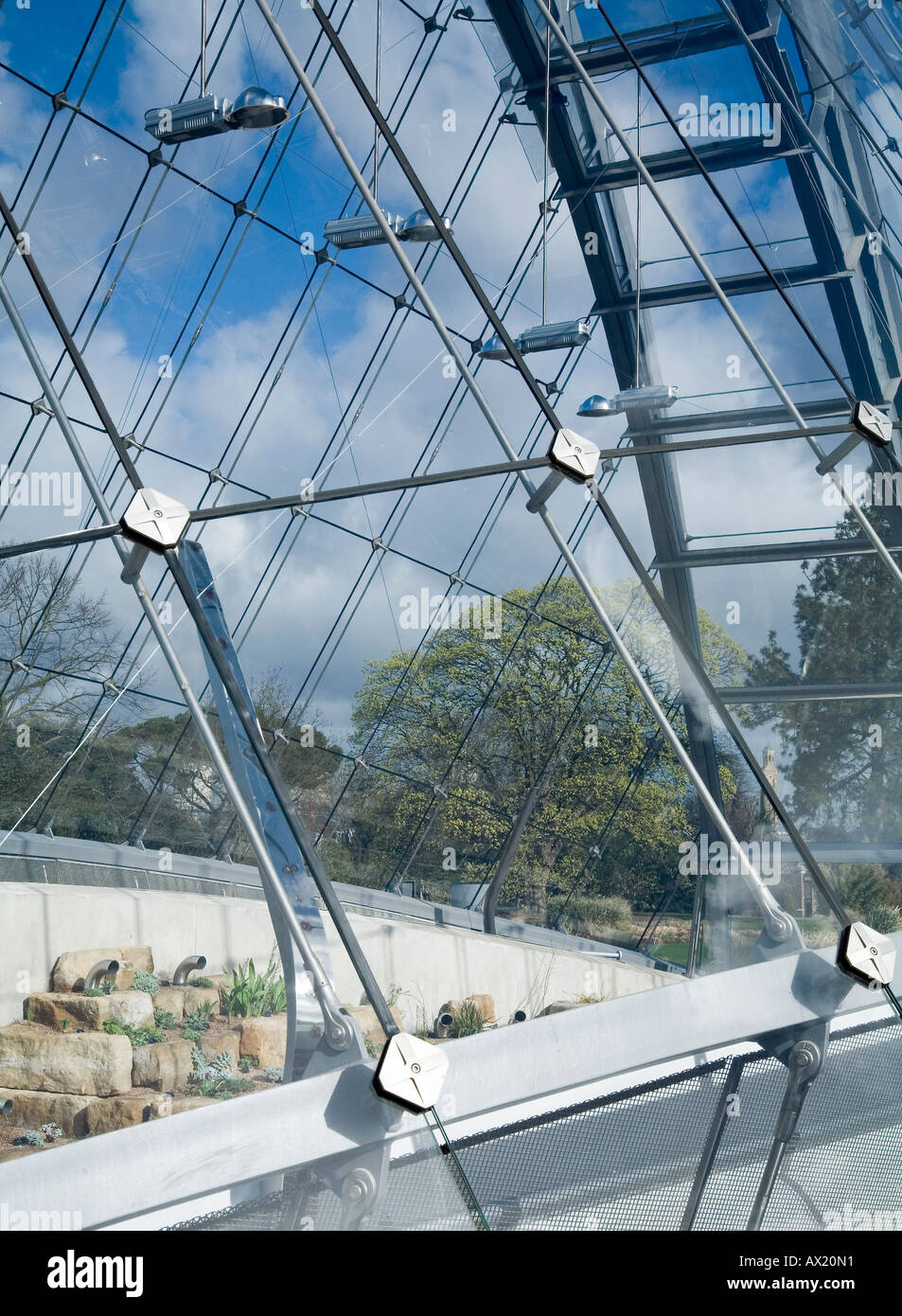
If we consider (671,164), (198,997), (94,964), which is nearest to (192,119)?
(671,164)

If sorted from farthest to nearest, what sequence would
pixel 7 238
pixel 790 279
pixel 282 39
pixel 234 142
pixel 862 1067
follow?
pixel 234 142 → pixel 7 238 → pixel 790 279 → pixel 282 39 → pixel 862 1067

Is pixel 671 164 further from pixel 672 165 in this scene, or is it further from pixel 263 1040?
pixel 263 1040

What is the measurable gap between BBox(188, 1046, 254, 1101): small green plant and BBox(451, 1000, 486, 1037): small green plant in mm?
1526

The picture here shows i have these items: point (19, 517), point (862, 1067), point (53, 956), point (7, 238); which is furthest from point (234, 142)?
point (862, 1067)

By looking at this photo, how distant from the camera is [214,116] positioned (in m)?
7.29

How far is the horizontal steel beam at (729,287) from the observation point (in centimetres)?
719

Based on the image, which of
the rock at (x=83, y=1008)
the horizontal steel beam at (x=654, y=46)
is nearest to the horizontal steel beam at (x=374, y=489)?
the rock at (x=83, y=1008)

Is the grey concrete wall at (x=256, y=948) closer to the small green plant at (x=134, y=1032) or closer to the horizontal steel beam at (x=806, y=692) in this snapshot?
the small green plant at (x=134, y=1032)

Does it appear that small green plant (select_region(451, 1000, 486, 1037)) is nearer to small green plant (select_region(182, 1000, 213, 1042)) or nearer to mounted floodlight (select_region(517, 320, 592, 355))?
small green plant (select_region(182, 1000, 213, 1042))

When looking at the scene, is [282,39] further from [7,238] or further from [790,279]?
[7,238]

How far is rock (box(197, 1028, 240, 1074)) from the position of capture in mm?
5852

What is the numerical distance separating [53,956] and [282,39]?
4.81m

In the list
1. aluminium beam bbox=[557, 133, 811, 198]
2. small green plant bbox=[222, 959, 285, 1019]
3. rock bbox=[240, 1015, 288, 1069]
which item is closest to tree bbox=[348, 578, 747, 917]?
small green plant bbox=[222, 959, 285, 1019]
